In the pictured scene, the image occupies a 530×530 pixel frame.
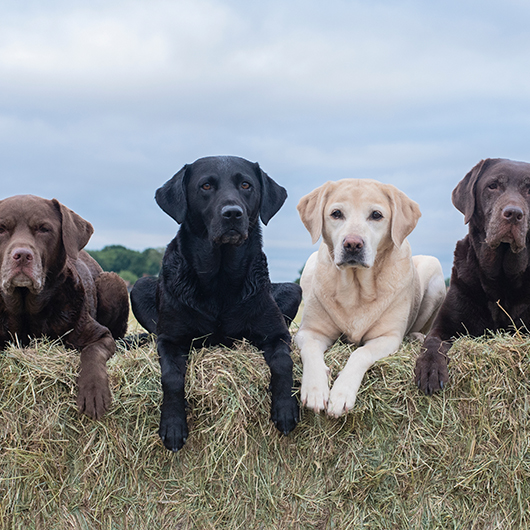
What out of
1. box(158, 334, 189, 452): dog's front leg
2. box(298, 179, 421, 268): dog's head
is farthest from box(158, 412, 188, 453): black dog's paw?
box(298, 179, 421, 268): dog's head

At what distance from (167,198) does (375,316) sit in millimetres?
1624

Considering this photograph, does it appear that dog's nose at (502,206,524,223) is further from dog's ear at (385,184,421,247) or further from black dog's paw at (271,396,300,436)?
black dog's paw at (271,396,300,436)

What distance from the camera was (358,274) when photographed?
155 inches

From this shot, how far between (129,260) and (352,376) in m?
16.7

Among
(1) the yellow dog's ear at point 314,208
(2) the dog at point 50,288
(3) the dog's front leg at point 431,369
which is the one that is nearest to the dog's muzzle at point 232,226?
(1) the yellow dog's ear at point 314,208

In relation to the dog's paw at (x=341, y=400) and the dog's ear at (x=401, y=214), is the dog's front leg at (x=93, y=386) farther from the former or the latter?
the dog's ear at (x=401, y=214)

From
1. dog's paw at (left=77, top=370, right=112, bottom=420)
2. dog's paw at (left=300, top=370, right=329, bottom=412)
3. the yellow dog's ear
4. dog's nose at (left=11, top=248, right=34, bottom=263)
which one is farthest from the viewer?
the yellow dog's ear

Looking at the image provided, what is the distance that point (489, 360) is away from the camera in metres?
3.47

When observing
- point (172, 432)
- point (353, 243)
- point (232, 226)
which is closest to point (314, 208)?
point (353, 243)

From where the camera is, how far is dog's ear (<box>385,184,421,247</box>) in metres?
3.71

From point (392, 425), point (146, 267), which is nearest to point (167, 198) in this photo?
point (392, 425)

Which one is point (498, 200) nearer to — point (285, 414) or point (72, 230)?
point (285, 414)

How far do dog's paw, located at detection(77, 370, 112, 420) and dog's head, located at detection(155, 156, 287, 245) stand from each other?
1.08m

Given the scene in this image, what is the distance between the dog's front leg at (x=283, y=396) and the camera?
318 cm
